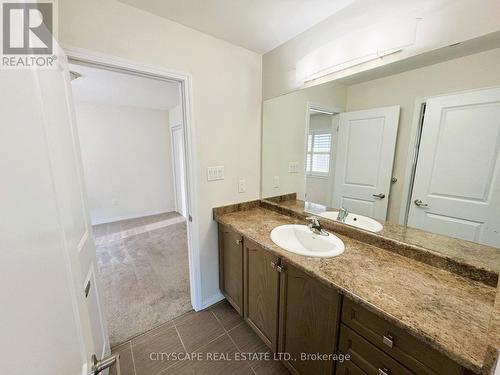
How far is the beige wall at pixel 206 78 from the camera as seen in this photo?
1.22m

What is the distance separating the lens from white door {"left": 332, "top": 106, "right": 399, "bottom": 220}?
1.30m

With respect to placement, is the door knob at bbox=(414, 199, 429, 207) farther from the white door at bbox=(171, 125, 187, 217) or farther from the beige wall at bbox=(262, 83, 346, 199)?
the white door at bbox=(171, 125, 187, 217)

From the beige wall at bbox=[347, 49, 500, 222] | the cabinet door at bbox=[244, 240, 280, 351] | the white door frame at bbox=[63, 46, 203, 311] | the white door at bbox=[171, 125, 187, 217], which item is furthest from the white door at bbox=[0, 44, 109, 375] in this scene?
the white door at bbox=[171, 125, 187, 217]

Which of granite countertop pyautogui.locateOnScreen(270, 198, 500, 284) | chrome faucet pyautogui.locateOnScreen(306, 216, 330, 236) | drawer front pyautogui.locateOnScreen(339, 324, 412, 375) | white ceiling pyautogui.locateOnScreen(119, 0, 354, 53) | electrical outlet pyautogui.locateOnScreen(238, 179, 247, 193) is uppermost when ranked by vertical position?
white ceiling pyautogui.locateOnScreen(119, 0, 354, 53)

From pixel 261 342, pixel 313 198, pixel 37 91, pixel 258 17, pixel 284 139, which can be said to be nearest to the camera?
pixel 37 91

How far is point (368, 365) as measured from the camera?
2.86ft

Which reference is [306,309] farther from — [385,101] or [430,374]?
[385,101]

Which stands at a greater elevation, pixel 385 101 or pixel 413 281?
pixel 385 101

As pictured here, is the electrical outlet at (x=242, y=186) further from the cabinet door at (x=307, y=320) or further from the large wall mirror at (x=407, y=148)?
the cabinet door at (x=307, y=320)

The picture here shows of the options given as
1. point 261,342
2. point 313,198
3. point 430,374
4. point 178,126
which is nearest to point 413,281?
point 430,374

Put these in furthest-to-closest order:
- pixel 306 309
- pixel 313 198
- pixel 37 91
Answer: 1. pixel 313 198
2. pixel 306 309
3. pixel 37 91

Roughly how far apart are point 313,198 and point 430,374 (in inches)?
48.2

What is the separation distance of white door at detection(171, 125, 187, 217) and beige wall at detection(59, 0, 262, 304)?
8.25 feet

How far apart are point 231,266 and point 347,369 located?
3.37ft
